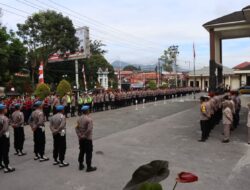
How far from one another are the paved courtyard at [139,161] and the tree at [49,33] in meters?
27.1

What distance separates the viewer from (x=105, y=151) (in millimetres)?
10516

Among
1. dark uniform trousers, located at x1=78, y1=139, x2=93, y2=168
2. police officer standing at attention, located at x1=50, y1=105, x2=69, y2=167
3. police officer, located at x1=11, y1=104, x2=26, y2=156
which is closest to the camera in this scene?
dark uniform trousers, located at x1=78, y1=139, x2=93, y2=168

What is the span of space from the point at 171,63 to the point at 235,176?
75248 millimetres

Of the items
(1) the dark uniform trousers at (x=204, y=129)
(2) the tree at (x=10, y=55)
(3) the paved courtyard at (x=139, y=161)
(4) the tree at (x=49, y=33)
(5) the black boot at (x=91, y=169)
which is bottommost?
(3) the paved courtyard at (x=139, y=161)

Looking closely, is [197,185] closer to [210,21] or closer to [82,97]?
[82,97]

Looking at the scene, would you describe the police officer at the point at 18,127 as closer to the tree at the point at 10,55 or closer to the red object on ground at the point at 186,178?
the red object on ground at the point at 186,178

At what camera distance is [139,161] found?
9094 mm

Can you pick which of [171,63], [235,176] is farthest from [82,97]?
[171,63]

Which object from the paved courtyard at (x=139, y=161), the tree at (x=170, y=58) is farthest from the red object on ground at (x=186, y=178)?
the tree at (x=170, y=58)

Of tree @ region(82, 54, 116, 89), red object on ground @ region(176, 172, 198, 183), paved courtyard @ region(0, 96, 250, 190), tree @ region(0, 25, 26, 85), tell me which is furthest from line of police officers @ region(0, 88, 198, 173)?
tree @ region(82, 54, 116, 89)

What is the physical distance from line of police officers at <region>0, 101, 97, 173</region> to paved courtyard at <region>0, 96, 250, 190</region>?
0.30 meters

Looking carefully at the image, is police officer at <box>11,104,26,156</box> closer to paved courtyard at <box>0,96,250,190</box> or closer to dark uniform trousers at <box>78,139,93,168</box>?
paved courtyard at <box>0,96,250,190</box>

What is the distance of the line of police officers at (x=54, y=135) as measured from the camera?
8.24 meters

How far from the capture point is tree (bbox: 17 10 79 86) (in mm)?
40000
